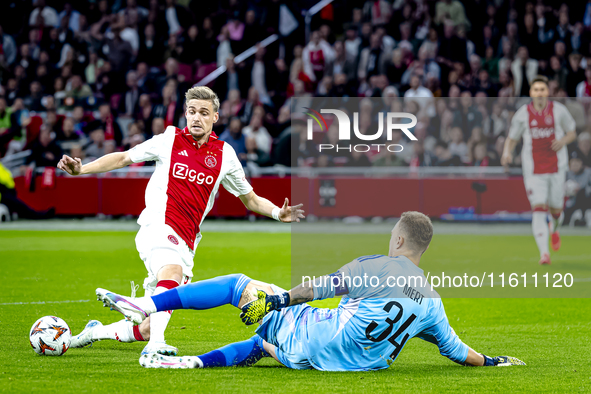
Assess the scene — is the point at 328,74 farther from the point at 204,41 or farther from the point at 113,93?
the point at 113,93

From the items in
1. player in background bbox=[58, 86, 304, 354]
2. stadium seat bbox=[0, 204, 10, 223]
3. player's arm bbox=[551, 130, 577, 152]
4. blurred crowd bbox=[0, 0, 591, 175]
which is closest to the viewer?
player in background bbox=[58, 86, 304, 354]

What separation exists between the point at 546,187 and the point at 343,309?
22.9 ft

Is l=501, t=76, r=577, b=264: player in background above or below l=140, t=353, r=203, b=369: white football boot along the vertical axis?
above

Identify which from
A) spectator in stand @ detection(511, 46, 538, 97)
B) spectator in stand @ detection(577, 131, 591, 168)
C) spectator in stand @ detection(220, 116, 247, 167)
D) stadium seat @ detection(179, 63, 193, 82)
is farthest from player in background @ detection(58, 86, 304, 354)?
stadium seat @ detection(179, 63, 193, 82)

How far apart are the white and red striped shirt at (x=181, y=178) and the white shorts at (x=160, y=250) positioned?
0.20ft

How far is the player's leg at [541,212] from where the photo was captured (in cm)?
1082

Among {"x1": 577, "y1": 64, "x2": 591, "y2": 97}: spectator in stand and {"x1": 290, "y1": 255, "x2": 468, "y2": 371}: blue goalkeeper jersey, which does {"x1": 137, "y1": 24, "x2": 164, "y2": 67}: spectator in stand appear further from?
{"x1": 290, "y1": 255, "x2": 468, "y2": 371}: blue goalkeeper jersey

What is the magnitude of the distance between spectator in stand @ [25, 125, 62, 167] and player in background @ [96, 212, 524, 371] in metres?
13.3

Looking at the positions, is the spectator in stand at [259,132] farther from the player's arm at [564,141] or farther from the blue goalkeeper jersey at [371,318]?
the blue goalkeeper jersey at [371,318]

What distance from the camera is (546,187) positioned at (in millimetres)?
10836

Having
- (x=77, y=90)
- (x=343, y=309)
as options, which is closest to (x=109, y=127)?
(x=77, y=90)

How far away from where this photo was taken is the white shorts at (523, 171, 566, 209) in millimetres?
10836

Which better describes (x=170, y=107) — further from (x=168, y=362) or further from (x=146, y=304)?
(x=146, y=304)

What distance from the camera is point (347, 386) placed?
177 inches
